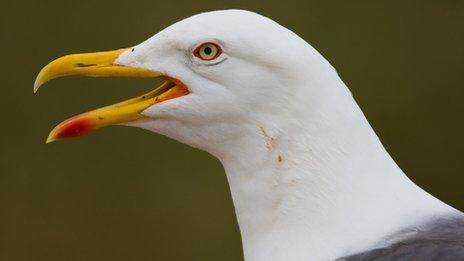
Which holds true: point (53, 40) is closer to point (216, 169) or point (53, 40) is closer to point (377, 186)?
point (216, 169)

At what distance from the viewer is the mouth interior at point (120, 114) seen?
7.58 ft

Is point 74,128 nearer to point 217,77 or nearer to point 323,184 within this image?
point 217,77

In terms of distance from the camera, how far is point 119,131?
5.20m

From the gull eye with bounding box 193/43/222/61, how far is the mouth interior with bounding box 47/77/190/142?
0.25 ft

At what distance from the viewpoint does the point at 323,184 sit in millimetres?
2225

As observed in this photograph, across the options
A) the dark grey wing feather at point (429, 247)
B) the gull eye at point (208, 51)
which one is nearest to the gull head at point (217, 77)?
the gull eye at point (208, 51)

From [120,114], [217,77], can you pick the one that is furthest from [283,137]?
[120,114]

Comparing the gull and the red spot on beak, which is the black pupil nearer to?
the gull

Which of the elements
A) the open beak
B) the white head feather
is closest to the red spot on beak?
the open beak

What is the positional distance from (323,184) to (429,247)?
0.24 metres

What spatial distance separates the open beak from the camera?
7.59 feet

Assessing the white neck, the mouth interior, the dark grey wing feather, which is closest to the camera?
the dark grey wing feather

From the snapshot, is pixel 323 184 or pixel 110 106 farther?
pixel 110 106

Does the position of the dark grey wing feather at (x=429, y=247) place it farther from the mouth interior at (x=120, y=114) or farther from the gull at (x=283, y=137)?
the mouth interior at (x=120, y=114)
